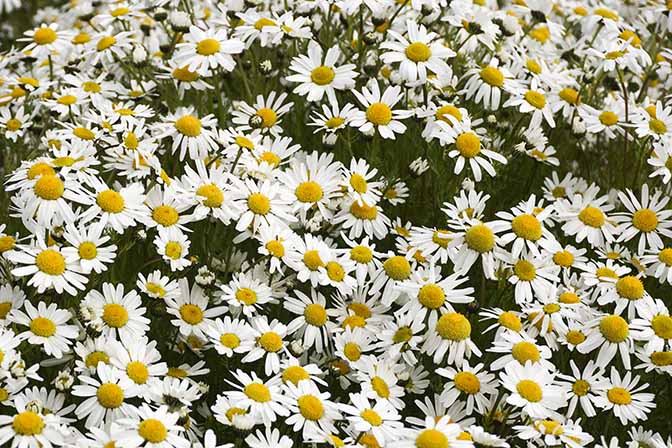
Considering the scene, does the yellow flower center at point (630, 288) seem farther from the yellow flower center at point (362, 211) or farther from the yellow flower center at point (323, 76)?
the yellow flower center at point (323, 76)

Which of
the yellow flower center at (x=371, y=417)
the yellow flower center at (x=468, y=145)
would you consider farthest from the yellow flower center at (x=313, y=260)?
the yellow flower center at (x=468, y=145)

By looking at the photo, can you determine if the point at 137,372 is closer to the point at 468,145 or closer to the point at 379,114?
the point at 379,114

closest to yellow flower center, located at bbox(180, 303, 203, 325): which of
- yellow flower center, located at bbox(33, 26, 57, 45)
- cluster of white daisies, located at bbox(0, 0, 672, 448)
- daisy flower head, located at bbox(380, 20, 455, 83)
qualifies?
cluster of white daisies, located at bbox(0, 0, 672, 448)

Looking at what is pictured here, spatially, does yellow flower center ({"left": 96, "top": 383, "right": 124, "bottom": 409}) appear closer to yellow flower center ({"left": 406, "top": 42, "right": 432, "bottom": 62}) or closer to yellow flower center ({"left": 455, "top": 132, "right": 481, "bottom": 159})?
yellow flower center ({"left": 455, "top": 132, "right": 481, "bottom": 159})

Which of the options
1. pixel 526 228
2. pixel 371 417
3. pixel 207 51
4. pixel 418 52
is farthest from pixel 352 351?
pixel 207 51

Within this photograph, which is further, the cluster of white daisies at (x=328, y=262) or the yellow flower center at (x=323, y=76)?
the yellow flower center at (x=323, y=76)

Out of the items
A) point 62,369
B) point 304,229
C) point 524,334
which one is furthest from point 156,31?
point 524,334
